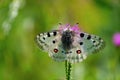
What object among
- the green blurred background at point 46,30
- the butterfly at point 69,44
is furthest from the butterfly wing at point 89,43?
the green blurred background at point 46,30

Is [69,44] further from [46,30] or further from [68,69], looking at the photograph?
[46,30]

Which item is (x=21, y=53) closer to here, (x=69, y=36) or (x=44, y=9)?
(x=44, y=9)

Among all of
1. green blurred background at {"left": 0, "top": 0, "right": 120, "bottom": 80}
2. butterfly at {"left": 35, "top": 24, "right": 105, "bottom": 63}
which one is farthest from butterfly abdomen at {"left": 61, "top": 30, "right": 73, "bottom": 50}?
green blurred background at {"left": 0, "top": 0, "right": 120, "bottom": 80}

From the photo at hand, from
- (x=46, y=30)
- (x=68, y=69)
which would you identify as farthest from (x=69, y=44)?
(x=46, y=30)

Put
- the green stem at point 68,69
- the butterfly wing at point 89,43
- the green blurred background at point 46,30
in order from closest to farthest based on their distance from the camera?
1. the green stem at point 68,69
2. the butterfly wing at point 89,43
3. the green blurred background at point 46,30

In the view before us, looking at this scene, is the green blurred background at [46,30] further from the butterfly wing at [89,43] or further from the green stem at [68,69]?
the green stem at [68,69]

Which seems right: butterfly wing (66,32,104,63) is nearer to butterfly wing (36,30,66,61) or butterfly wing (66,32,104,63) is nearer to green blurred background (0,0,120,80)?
butterfly wing (36,30,66,61)
